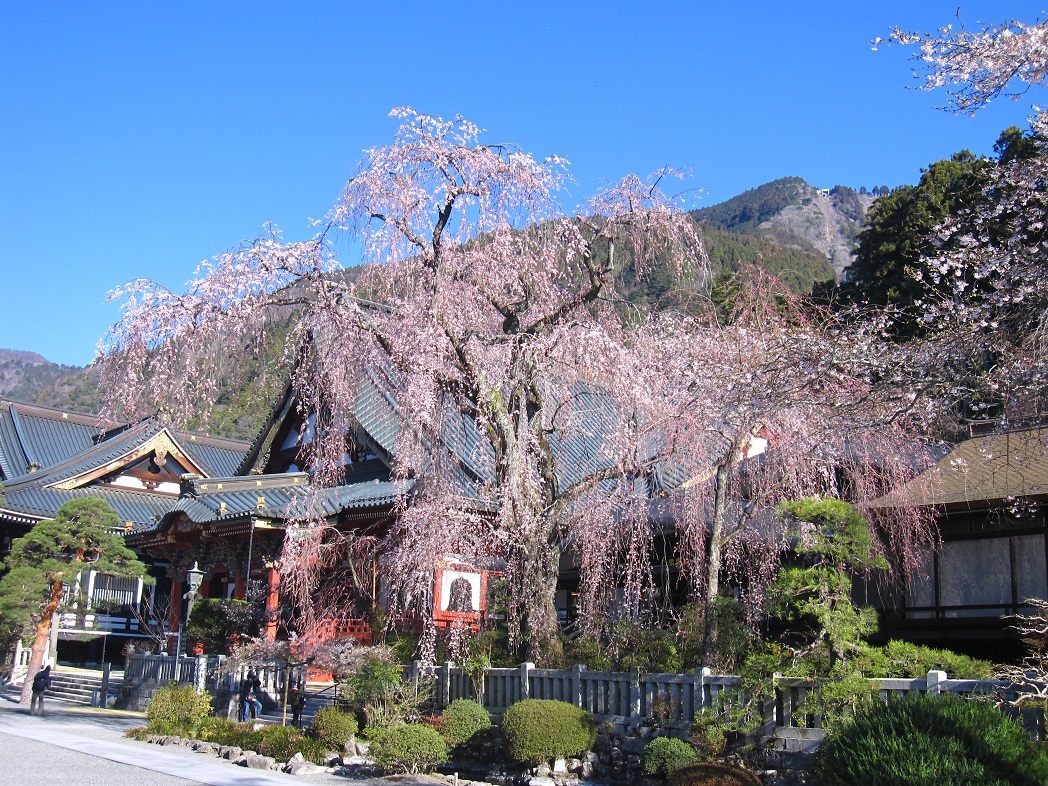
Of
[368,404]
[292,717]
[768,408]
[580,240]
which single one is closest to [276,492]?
[368,404]

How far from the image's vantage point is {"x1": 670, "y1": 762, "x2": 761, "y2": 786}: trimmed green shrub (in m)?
9.70

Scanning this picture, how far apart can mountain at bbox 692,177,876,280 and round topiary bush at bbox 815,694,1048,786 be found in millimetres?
148127

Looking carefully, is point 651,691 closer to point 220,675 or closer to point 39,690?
point 220,675

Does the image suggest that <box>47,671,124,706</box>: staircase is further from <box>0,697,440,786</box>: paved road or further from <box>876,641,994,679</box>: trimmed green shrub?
<box>876,641,994,679</box>: trimmed green shrub

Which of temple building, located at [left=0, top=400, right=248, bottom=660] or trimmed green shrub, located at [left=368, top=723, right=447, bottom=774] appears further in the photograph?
temple building, located at [left=0, top=400, right=248, bottom=660]

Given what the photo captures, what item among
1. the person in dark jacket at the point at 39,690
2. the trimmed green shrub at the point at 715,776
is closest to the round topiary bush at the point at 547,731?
the trimmed green shrub at the point at 715,776

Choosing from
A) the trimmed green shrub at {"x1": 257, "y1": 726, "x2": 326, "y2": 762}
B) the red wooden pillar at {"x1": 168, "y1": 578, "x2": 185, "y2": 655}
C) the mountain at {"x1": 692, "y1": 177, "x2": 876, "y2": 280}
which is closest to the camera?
the trimmed green shrub at {"x1": 257, "y1": 726, "x2": 326, "y2": 762}

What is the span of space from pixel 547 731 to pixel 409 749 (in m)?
1.95

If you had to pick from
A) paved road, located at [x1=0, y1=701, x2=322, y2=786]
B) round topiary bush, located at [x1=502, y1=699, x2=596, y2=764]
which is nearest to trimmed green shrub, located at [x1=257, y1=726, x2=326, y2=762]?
paved road, located at [x1=0, y1=701, x2=322, y2=786]

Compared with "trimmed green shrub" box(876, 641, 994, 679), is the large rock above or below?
below

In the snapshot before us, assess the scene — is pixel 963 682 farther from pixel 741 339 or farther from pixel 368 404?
pixel 368 404

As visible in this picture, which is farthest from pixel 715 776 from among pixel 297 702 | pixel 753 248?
pixel 753 248

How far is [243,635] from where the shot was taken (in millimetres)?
A: 19875

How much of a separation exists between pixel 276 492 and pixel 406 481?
9.71 m
